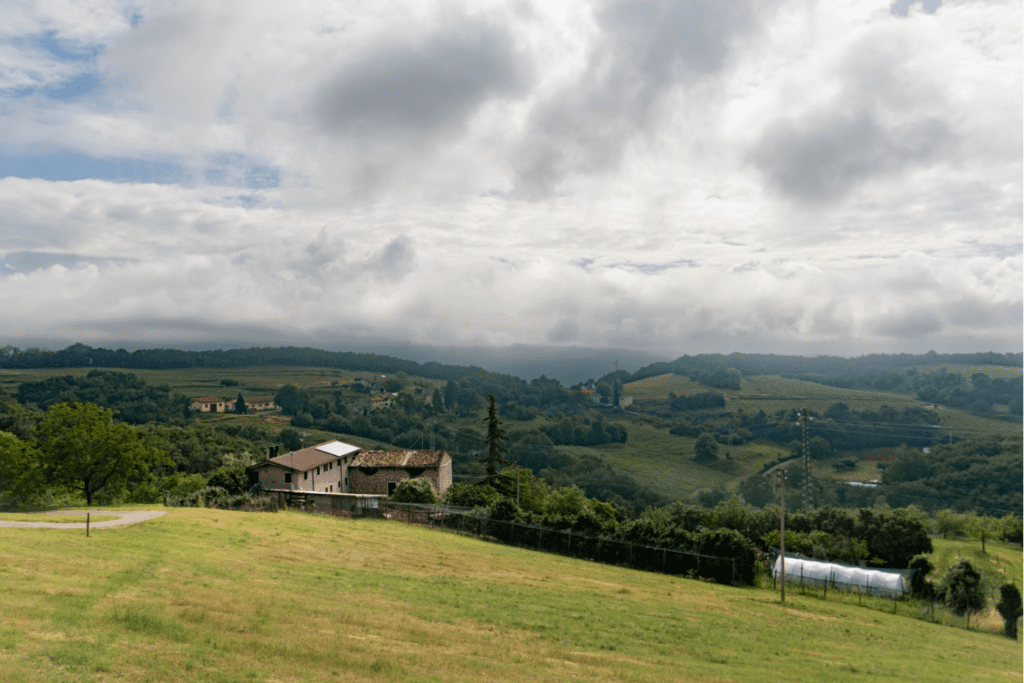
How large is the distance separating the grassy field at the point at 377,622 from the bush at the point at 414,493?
2051 centimetres

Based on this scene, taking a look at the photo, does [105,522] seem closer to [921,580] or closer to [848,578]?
[848,578]

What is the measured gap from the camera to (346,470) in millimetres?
70188

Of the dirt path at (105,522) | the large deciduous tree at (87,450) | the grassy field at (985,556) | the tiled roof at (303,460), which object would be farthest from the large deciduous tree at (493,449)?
the grassy field at (985,556)

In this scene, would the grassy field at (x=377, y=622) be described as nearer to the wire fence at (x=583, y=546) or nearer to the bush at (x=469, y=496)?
the wire fence at (x=583, y=546)

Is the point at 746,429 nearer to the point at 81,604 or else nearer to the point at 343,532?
the point at 343,532

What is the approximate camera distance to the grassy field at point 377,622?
13938 mm

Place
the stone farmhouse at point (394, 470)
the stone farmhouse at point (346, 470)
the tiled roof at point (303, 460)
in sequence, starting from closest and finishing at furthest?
the tiled roof at point (303, 460) → the stone farmhouse at point (346, 470) → the stone farmhouse at point (394, 470)

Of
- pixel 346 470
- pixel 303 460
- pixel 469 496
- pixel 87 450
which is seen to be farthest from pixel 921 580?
pixel 87 450

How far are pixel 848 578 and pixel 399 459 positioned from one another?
152ft

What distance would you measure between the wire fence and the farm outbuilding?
724 centimetres

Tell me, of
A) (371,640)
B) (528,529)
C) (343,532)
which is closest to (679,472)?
(528,529)

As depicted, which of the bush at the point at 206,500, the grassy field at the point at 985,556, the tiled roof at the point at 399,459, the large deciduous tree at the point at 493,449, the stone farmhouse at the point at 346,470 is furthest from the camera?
the large deciduous tree at the point at 493,449

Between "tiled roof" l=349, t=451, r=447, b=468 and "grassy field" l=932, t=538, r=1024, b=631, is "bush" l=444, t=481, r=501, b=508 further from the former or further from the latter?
"grassy field" l=932, t=538, r=1024, b=631

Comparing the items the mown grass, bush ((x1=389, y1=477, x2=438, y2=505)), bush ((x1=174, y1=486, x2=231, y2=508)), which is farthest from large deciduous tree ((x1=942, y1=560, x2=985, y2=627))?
bush ((x1=174, y1=486, x2=231, y2=508))
